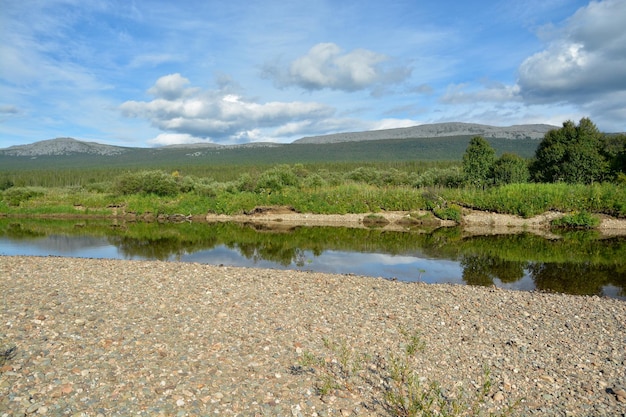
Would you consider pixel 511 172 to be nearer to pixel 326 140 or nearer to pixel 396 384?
pixel 396 384

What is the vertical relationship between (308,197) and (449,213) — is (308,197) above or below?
above

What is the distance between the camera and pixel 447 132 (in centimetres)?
15200

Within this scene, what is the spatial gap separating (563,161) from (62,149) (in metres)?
185

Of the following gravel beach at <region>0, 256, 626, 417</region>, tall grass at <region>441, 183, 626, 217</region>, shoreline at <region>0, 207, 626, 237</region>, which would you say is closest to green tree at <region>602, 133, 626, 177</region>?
tall grass at <region>441, 183, 626, 217</region>

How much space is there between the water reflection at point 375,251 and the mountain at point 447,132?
110215mm

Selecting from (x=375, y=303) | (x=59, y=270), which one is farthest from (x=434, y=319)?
(x=59, y=270)

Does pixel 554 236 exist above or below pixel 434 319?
below

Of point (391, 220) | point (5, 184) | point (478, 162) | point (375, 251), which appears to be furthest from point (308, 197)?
point (5, 184)

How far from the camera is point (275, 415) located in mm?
5406

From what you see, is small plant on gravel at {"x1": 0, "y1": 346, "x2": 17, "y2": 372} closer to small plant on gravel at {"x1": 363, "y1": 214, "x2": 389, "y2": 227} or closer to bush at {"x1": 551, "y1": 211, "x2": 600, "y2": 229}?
small plant on gravel at {"x1": 363, "y1": 214, "x2": 389, "y2": 227}

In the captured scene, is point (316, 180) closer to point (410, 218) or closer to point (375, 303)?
point (410, 218)

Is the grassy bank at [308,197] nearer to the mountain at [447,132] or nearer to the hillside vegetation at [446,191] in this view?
the hillside vegetation at [446,191]

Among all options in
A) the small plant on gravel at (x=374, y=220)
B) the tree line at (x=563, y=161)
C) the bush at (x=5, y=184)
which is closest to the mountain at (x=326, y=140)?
the tree line at (x=563, y=161)

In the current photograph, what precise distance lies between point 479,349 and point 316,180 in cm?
3360
